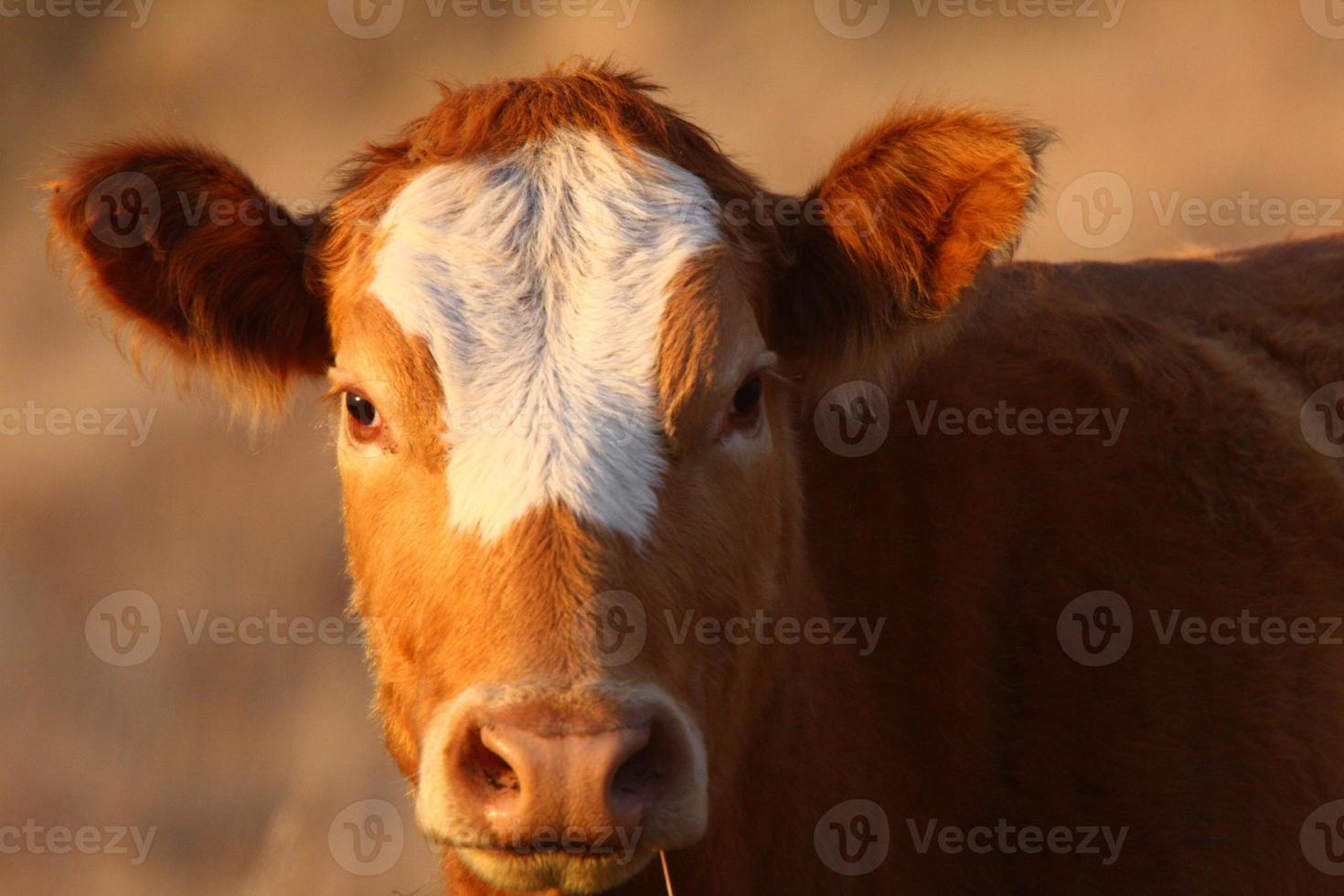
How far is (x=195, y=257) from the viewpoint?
Result: 3158 mm

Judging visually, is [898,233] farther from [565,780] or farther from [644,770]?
[565,780]

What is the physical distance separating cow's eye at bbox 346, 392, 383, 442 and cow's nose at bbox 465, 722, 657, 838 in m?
0.85

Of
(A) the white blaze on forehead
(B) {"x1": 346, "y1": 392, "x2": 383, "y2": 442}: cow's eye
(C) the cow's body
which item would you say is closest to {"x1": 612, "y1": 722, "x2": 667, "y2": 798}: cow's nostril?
(A) the white blaze on forehead

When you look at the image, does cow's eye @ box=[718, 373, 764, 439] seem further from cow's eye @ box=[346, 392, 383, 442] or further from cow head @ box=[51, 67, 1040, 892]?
cow's eye @ box=[346, 392, 383, 442]

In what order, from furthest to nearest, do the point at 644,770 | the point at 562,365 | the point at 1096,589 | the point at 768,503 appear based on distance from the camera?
the point at 1096,589, the point at 768,503, the point at 562,365, the point at 644,770

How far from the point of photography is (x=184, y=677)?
8094mm

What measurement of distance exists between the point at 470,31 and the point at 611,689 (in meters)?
9.16

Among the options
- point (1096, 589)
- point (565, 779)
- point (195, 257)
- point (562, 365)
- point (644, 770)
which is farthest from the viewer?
point (1096, 589)

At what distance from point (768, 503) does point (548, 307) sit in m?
0.66

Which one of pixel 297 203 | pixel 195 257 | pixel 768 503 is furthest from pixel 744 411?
pixel 297 203

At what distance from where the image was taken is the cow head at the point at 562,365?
229cm

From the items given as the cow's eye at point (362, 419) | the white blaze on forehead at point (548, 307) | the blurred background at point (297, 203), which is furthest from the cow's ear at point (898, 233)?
the blurred background at point (297, 203)

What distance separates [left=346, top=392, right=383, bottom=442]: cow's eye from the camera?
285 cm

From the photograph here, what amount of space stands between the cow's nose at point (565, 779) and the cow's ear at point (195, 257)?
1.43 metres
